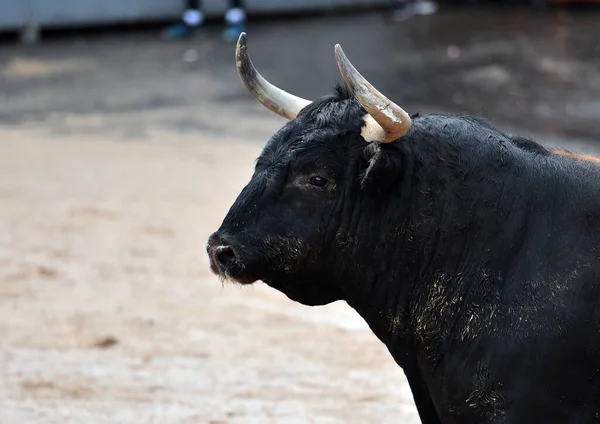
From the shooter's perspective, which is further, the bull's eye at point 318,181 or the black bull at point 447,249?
the bull's eye at point 318,181

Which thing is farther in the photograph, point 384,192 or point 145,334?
point 145,334

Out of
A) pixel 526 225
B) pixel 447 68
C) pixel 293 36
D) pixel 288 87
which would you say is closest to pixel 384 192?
pixel 526 225

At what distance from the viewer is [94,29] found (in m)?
18.9

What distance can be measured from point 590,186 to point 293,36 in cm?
1503

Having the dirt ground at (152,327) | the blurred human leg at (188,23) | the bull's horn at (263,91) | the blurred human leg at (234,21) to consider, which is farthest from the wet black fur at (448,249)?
the blurred human leg at (188,23)

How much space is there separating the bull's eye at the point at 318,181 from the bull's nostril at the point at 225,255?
375 mm

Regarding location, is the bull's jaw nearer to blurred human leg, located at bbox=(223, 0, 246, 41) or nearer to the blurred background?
the blurred background

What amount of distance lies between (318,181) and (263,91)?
21.3 inches

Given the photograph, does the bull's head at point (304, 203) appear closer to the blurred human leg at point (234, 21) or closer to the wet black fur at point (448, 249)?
the wet black fur at point (448, 249)

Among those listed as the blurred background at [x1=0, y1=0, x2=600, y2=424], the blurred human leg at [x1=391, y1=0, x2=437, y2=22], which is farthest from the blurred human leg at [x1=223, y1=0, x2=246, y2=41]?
the blurred human leg at [x1=391, y1=0, x2=437, y2=22]

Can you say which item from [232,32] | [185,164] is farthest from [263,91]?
[232,32]

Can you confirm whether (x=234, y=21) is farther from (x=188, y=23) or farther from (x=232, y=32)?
(x=188, y=23)

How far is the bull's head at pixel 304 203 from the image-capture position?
3680 mm

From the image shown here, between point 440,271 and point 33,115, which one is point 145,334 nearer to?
point 440,271
